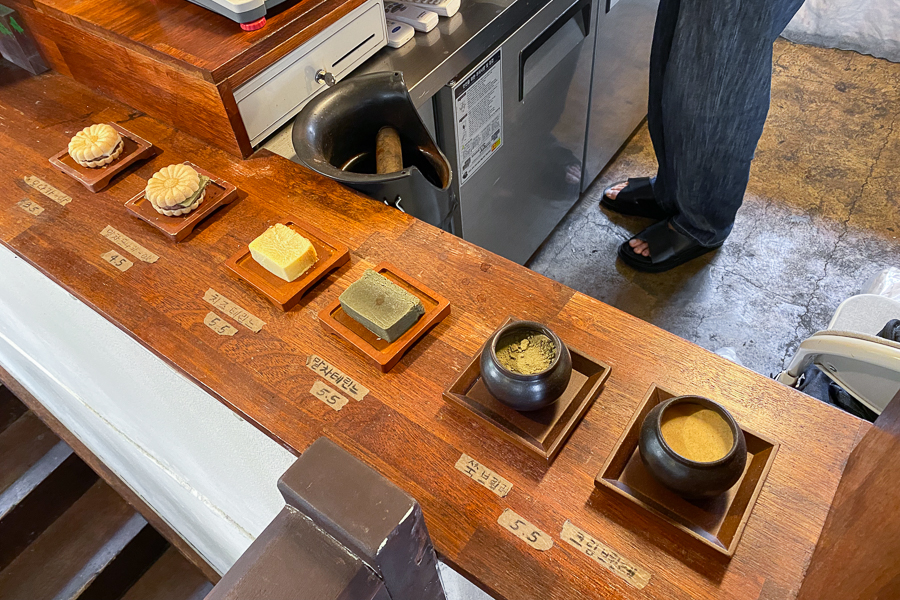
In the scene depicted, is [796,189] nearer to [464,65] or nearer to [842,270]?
[842,270]

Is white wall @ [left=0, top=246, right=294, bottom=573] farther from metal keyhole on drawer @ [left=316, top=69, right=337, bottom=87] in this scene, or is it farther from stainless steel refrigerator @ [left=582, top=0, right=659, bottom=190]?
stainless steel refrigerator @ [left=582, top=0, right=659, bottom=190]

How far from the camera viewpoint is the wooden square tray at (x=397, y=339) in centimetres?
79

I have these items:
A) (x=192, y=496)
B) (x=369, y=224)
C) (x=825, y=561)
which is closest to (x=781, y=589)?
(x=825, y=561)

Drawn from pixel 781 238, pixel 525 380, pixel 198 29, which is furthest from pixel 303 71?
pixel 781 238

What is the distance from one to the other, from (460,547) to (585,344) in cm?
30

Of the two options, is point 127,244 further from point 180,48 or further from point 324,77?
point 324,77

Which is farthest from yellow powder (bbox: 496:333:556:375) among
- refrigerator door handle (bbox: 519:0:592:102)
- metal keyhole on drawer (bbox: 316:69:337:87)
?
refrigerator door handle (bbox: 519:0:592:102)

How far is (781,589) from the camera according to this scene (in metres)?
0.59

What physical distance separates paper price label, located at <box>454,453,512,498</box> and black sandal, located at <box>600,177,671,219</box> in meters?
1.83

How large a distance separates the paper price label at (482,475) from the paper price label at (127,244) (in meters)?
0.59

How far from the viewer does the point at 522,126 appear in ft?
5.78

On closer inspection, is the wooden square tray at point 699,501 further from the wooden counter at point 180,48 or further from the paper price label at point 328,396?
the wooden counter at point 180,48

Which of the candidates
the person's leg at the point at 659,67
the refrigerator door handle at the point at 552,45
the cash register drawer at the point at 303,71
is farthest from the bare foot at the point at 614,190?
the cash register drawer at the point at 303,71

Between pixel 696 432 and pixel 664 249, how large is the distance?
161cm
